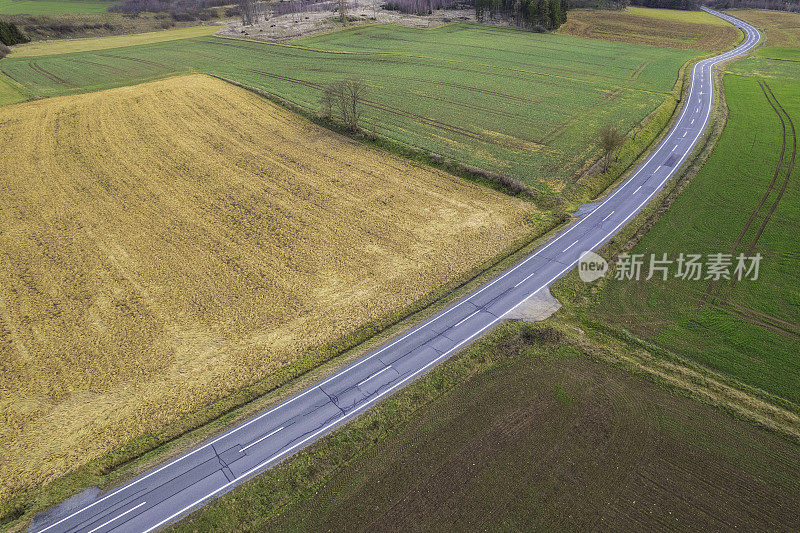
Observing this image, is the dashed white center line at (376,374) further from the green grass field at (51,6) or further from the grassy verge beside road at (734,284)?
the green grass field at (51,6)

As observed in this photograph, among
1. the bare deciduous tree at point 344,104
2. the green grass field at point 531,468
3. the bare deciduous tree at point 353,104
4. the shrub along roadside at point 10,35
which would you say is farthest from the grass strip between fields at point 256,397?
the shrub along roadside at point 10,35

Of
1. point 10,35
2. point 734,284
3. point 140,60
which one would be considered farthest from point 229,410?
point 10,35

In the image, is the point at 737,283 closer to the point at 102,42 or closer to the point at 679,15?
the point at 679,15

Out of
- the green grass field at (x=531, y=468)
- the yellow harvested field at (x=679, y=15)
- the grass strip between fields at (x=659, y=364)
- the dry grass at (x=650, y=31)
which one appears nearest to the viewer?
the green grass field at (x=531, y=468)

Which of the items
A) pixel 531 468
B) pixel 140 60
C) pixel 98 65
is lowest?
pixel 531 468

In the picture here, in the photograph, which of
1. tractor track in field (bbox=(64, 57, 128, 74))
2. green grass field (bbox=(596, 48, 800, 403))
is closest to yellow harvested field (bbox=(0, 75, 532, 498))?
green grass field (bbox=(596, 48, 800, 403))

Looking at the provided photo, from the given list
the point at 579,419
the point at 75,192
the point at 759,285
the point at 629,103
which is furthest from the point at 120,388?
the point at 629,103
